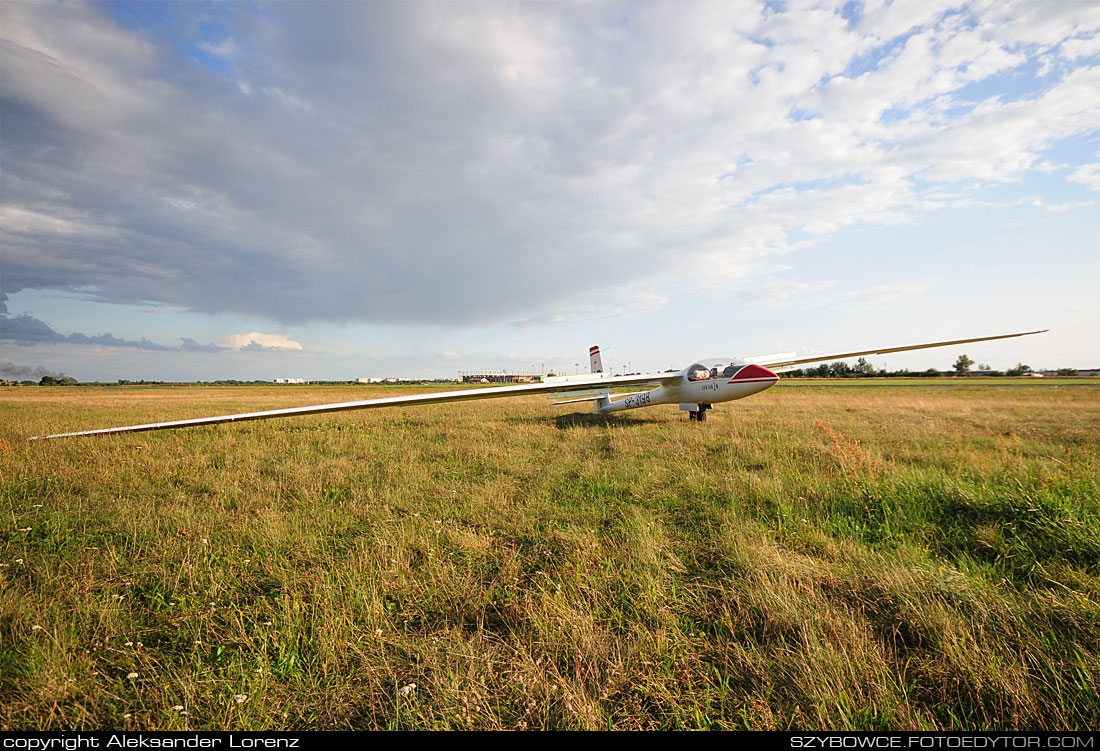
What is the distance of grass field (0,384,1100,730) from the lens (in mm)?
2305

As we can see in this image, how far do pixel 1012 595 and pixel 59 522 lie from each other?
1075cm

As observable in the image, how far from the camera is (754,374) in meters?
13.0

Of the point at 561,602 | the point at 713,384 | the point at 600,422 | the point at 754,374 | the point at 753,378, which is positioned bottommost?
the point at 600,422

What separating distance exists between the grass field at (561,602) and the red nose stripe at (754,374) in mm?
5964

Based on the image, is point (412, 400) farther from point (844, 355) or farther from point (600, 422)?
point (844, 355)

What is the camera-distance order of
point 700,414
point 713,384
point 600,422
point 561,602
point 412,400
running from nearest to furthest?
point 561,602, point 412,400, point 713,384, point 700,414, point 600,422

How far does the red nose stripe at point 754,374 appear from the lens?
13.0 m

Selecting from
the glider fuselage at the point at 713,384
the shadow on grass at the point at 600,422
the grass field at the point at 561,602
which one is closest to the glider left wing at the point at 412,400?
the glider fuselage at the point at 713,384

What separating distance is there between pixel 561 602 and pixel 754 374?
39.6 ft

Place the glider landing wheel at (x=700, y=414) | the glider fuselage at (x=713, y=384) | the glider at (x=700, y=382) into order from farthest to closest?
the glider landing wheel at (x=700, y=414), the glider fuselage at (x=713, y=384), the glider at (x=700, y=382)

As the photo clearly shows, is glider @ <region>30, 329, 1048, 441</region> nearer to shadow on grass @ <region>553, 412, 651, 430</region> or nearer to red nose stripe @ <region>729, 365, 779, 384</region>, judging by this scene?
red nose stripe @ <region>729, 365, 779, 384</region>

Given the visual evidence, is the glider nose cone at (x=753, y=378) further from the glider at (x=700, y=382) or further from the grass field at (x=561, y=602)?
the grass field at (x=561, y=602)

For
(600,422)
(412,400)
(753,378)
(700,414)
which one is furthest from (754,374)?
(412,400)
